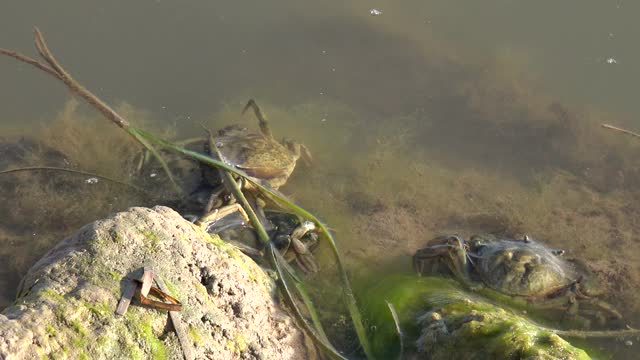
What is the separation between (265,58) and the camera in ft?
30.8

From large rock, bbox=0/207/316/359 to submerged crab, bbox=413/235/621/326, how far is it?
73.9 inches

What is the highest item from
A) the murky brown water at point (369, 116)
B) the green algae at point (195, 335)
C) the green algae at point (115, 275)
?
the green algae at point (115, 275)

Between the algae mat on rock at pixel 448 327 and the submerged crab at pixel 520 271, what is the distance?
0.29m

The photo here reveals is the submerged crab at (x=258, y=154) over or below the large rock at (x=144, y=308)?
below

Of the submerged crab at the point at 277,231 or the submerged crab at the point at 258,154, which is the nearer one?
the submerged crab at the point at 277,231

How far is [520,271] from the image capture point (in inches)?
186

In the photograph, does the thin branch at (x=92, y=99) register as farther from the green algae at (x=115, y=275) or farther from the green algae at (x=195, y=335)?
the green algae at (x=195, y=335)

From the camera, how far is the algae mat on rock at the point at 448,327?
8.91 feet

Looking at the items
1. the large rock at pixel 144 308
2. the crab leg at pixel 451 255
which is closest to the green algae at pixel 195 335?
the large rock at pixel 144 308

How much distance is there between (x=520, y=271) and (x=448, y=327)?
175 cm

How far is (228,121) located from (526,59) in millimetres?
5529

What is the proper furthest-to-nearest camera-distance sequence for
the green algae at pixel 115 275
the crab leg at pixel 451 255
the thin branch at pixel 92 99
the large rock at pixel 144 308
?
1. the crab leg at pixel 451 255
2. the thin branch at pixel 92 99
3. the green algae at pixel 115 275
4. the large rock at pixel 144 308

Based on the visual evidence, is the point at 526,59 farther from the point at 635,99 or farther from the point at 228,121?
the point at 228,121

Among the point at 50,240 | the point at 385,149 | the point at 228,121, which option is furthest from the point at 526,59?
the point at 50,240
